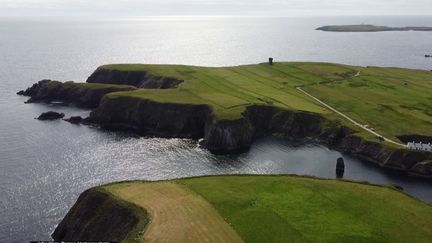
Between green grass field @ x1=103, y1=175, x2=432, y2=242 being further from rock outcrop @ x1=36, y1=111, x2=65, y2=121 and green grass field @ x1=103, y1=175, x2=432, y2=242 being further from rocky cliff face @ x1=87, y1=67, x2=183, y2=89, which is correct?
rocky cliff face @ x1=87, y1=67, x2=183, y2=89

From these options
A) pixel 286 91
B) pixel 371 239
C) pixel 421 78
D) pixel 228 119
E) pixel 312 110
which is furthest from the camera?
pixel 421 78

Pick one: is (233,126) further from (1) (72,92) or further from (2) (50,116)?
(1) (72,92)

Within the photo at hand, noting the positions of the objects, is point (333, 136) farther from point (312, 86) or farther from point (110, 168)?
point (110, 168)

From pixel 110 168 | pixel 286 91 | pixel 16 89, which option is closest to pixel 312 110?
pixel 286 91

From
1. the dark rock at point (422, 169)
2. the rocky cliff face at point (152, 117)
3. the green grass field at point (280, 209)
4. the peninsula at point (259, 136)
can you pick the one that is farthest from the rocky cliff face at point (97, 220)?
the dark rock at point (422, 169)

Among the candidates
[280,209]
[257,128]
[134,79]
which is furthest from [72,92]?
[280,209]

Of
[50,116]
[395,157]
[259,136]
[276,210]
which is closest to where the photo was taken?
[276,210]
